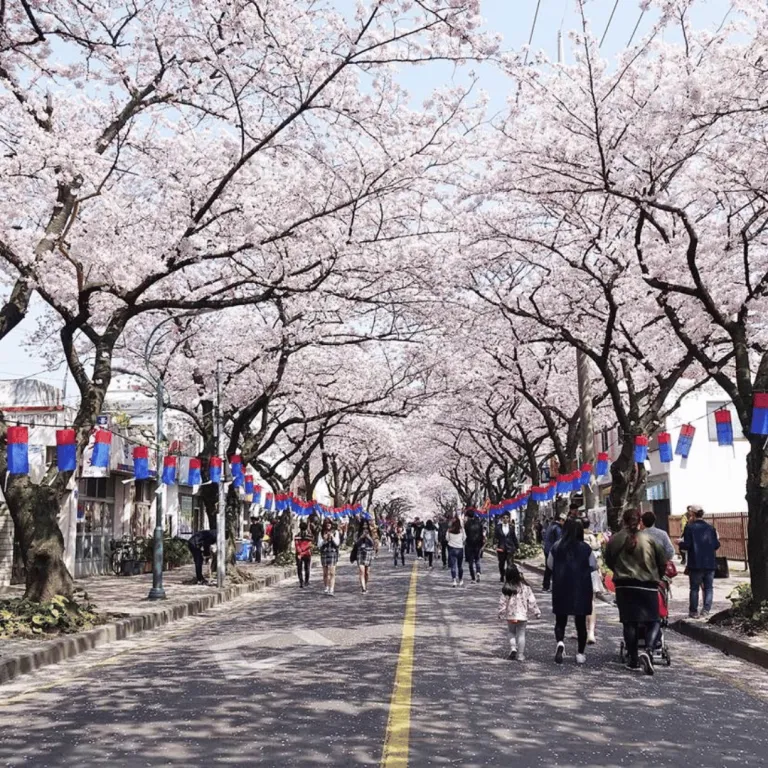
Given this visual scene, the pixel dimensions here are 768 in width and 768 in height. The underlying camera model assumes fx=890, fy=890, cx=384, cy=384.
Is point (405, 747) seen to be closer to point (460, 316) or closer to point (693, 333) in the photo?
point (693, 333)

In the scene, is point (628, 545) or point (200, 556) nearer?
point (628, 545)

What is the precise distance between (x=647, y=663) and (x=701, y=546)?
4.85 metres

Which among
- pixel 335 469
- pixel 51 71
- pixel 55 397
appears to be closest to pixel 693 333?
pixel 51 71

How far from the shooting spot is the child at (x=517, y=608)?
9867mm

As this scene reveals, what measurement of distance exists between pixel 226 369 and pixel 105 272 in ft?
37.6

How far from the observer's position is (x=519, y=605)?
32.3 ft

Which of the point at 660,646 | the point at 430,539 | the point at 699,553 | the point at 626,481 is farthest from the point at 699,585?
the point at 430,539

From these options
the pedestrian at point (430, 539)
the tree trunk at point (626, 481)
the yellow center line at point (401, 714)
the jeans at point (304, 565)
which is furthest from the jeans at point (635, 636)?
the pedestrian at point (430, 539)

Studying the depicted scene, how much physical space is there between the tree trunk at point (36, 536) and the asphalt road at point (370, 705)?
6.00 ft

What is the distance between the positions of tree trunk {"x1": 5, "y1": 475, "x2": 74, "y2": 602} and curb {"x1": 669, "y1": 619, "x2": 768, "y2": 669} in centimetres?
923

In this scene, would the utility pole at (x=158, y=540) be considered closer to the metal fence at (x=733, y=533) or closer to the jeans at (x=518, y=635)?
the jeans at (x=518, y=635)

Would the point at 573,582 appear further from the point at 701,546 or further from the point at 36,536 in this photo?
the point at 36,536

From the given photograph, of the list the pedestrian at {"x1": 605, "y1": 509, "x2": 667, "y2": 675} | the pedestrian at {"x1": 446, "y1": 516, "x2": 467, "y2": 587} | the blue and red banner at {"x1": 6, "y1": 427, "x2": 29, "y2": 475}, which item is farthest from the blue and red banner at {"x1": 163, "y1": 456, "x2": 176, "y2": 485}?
the pedestrian at {"x1": 605, "y1": 509, "x2": 667, "y2": 675}

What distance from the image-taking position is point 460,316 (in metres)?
21.4
